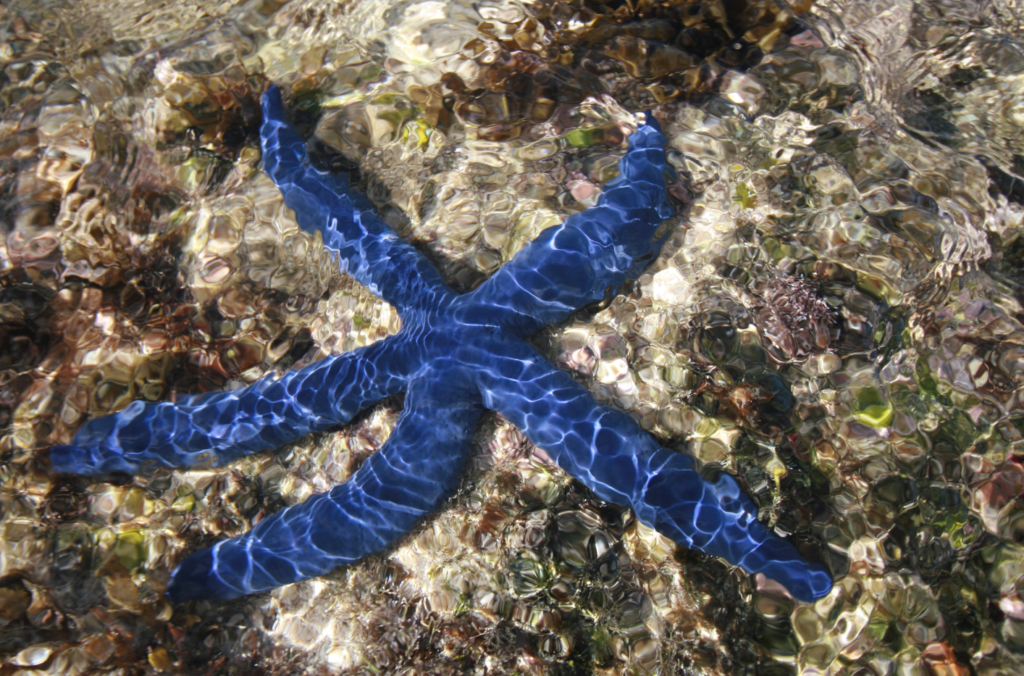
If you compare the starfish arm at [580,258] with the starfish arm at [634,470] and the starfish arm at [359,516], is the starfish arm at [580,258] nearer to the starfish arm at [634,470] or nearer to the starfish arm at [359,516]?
the starfish arm at [634,470]

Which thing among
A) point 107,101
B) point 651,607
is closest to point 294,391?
point 651,607

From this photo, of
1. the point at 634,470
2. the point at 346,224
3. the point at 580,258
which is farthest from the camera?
the point at 346,224

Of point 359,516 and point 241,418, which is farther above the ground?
point 241,418

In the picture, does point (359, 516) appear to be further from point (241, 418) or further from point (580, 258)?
point (580, 258)

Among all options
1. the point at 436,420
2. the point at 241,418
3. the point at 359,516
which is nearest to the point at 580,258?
the point at 436,420

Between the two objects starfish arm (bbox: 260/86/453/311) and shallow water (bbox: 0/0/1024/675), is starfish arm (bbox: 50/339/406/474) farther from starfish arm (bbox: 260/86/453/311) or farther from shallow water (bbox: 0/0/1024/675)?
starfish arm (bbox: 260/86/453/311)

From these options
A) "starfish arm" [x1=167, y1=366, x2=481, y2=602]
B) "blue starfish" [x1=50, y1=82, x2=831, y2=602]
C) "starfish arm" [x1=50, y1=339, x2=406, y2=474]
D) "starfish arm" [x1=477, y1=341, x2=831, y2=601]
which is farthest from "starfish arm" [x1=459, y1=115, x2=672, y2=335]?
"starfish arm" [x1=50, y1=339, x2=406, y2=474]
